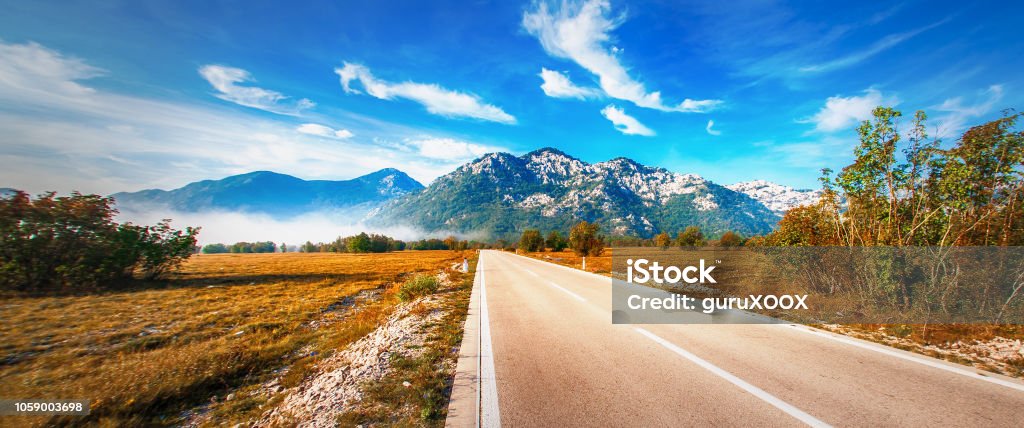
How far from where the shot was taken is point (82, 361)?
7.20 meters

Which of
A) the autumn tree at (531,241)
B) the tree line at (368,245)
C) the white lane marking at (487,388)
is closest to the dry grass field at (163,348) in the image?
the white lane marking at (487,388)

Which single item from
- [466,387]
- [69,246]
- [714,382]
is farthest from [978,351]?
[69,246]

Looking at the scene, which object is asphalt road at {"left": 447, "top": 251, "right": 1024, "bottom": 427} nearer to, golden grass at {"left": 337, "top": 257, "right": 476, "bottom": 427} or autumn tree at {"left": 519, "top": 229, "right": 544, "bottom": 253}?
golden grass at {"left": 337, "top": 257, "right": 476, "bottom": 427}

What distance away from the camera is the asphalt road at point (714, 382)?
11.7 ft

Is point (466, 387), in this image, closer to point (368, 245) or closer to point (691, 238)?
point (691, 238)

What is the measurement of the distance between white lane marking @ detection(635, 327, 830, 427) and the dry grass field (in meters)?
7.03

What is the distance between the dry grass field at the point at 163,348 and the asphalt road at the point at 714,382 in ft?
13.2

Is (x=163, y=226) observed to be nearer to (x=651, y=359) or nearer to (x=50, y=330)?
(x=50, y=330)

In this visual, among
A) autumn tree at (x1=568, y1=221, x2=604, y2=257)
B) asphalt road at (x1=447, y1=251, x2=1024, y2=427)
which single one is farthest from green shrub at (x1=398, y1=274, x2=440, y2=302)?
autumn tree at (x1=568, y1=221, x2=604, y2=257)

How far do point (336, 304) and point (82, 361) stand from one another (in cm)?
843

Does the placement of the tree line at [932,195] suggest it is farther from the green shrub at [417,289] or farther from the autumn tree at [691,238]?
the autumn tree at [691,238]

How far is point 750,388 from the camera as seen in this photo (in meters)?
4.24

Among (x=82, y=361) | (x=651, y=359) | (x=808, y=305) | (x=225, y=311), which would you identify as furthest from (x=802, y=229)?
(x=225, y=311)
